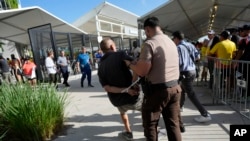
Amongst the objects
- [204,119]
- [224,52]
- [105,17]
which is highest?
[105,17]

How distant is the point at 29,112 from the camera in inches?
167

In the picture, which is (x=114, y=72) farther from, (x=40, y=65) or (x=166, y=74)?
(x=40, y=65)

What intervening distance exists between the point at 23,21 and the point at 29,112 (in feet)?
38.0

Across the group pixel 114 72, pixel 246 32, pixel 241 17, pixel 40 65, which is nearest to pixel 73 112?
pixel 114 72

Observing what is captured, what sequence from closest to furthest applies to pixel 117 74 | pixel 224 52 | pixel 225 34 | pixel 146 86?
1. pixel 146 86
2. pixel 117 74
3. pixel 225 34
4. pixel 224 52

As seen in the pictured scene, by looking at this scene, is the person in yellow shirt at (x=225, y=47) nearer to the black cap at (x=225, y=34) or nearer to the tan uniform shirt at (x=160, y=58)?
the black cap at (x=225, y=34)

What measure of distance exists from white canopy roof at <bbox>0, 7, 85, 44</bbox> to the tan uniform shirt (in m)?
10.8

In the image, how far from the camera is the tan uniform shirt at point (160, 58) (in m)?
2.90

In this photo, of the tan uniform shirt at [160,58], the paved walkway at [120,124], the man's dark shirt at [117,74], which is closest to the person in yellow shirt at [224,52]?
the paved walkway at [120,124]

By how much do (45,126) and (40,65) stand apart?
26.4ft

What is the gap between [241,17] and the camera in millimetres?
15430

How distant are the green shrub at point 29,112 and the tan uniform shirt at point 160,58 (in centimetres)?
232

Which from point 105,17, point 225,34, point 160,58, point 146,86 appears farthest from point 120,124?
point 105,17

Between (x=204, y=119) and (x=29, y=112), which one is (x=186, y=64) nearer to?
(x=204, y=119)
